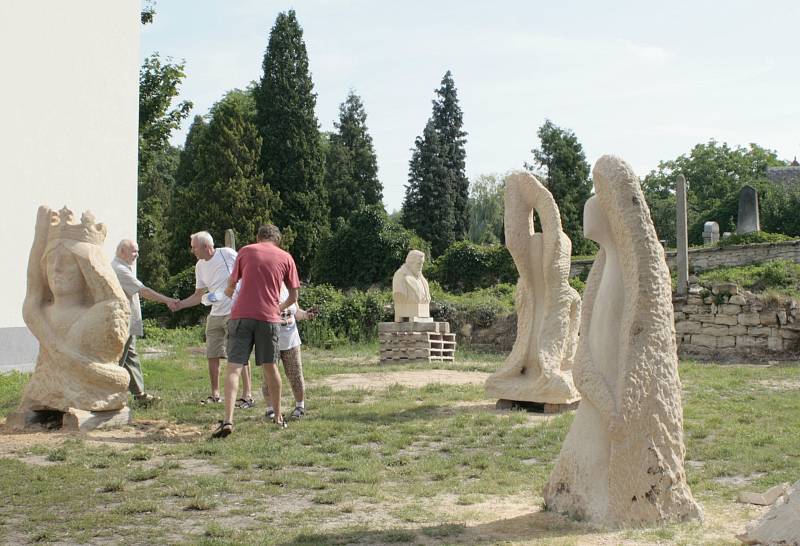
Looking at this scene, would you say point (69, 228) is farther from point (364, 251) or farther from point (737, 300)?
point (364, 251)

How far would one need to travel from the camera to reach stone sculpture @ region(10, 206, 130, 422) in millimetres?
8492

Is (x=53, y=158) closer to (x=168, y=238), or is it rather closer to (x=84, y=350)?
(x=84, y=350)

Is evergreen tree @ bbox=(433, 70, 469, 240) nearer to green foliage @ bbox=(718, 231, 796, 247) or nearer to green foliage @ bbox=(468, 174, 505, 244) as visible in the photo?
green foliage @ bbox=(468, 174, 505, 244)

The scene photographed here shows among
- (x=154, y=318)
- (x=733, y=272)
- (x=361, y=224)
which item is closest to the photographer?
(x=733, y=272)

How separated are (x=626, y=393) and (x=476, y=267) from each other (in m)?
21.2

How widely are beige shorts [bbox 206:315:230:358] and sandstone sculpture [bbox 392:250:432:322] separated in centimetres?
692

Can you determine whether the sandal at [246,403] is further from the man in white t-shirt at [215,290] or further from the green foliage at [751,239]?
the green foliage at [751,239]

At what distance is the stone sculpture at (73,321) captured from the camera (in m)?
8.49

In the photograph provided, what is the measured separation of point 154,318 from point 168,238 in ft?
39.2

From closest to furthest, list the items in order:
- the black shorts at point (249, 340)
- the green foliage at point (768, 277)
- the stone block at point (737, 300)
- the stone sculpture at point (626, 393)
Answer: the stone sculpture at point (626, 393)
the black shorts at point (249, 340)
the stone block at point (737, 300)
the green foliage at point (768, 277)

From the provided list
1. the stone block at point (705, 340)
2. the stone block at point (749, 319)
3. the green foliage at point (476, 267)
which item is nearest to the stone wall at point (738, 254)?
the stone block at point (705, 340)

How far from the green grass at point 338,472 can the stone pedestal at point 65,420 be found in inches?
13.9

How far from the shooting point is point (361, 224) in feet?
98.7

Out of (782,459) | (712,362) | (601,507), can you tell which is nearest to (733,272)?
(712,362)
